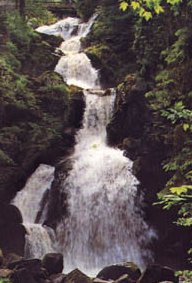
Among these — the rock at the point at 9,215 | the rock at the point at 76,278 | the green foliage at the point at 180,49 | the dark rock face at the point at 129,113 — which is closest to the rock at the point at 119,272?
the rock at the point at 76,278

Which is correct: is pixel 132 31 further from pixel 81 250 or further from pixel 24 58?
pixel 81 250

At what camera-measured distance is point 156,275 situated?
1112cm

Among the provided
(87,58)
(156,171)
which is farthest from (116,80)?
(156,171)

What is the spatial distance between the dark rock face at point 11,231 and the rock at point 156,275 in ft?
16.1

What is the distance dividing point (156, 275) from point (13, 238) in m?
5.57

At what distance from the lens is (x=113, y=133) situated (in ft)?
60.5

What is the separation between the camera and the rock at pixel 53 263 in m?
12.2

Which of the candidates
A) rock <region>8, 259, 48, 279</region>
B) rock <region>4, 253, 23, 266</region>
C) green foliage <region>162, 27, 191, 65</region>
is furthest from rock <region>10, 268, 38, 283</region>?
green foliage <region>162, 27, 191, 65</region>

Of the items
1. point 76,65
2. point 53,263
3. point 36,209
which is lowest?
point 53,263

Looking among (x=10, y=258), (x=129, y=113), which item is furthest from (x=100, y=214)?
(x=129, y=113)

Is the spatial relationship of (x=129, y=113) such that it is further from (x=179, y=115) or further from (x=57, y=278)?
(x=179, y=115)

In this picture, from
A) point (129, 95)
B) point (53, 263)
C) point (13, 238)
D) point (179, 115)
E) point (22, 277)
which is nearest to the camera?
point (179, 115)

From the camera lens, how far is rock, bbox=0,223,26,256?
14164mm

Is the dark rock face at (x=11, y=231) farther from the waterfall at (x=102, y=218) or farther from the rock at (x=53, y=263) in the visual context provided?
the rock at (x=53, y=263)
